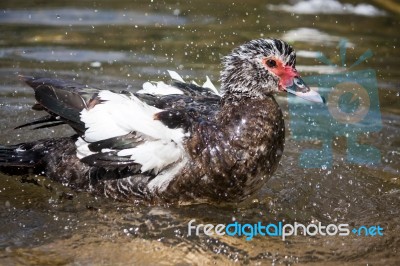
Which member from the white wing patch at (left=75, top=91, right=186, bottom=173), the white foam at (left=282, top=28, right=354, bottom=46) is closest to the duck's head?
the white wing patch at (left=75, top=91, right=186, bottom=173)

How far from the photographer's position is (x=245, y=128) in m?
5.04

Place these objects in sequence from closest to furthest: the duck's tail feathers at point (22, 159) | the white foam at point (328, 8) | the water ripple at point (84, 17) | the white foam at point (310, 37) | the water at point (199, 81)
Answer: the water at point (199, 81), the duck's tail feathers at point (22, 159), the white foam at point (310, 37), the water ripple at point (84, 17), the white foam at point (328, 8)

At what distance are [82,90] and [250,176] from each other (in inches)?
52.4

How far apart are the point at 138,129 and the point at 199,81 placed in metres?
2.86

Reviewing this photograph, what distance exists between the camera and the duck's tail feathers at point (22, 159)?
18.0 feet

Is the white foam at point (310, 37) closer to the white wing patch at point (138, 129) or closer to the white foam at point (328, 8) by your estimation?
the white foam at point (328, 8)

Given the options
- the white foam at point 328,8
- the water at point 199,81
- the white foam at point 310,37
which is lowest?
the water at point 199,81

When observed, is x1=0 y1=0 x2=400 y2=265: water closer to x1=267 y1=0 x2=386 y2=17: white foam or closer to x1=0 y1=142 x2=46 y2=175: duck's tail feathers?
x1=267 y1=0 x2=386 y2=17: white foam

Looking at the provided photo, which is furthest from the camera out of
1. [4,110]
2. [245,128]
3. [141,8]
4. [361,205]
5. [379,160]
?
[141,8]

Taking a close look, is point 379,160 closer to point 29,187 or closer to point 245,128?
point 245,128

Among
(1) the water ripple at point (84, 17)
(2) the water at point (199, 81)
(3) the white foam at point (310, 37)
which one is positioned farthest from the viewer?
(1) the water ripple at point (84, 17)

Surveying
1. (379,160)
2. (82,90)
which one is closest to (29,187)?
(82,90)

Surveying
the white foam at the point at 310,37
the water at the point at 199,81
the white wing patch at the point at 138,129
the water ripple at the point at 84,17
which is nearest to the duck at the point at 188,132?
the white wing patch at the point at 138,129

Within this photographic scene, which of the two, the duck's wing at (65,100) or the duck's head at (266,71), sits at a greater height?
the duck's head at (266,71)
